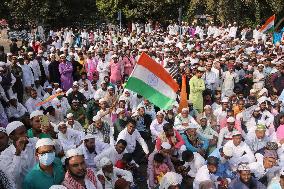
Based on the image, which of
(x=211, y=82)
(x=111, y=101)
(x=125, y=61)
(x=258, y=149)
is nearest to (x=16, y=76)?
(x=111, y=101)

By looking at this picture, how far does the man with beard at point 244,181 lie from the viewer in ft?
18.7

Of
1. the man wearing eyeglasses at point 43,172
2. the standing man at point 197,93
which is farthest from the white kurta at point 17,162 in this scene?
the standing man at point 197,93

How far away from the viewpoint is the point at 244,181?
18.8 feet

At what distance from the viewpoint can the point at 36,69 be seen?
35.0ft

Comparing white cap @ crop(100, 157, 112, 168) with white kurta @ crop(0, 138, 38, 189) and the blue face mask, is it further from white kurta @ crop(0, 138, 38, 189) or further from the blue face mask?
the blue face mask

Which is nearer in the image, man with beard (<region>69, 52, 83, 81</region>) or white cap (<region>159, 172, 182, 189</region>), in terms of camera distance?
white cap (<region>159, 172, 182, 189</region>)

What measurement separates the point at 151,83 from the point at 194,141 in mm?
1340

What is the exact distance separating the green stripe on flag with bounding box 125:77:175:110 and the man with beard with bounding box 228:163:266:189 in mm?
1791

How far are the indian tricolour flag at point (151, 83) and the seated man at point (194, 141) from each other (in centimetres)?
80

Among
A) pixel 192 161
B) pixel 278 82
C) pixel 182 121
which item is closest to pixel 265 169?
pixel 192 161

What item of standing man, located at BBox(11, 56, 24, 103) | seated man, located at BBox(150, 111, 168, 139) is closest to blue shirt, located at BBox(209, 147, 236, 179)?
seated man, located at BBox(150, 111, 168, 139)

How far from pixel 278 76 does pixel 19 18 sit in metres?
20.1

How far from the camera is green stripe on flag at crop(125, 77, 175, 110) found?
6844 millimetres

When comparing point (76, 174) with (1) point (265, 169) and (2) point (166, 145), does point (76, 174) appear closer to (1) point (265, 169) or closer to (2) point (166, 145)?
(2) point (166, 145)
